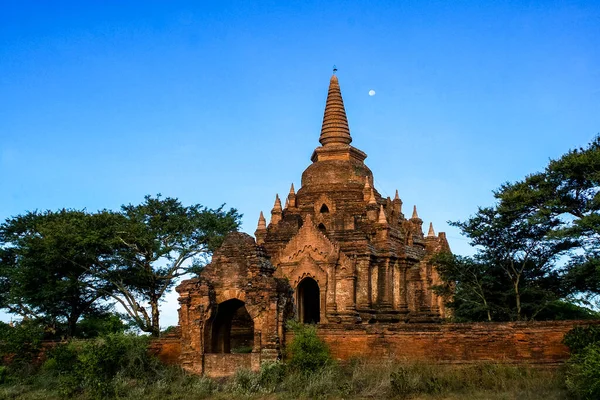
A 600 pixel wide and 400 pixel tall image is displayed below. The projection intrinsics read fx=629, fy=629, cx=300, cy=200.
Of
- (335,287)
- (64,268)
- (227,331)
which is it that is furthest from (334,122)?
(64,268)

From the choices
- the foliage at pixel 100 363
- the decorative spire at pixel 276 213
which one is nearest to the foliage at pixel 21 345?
the foliage at pixel 100 363

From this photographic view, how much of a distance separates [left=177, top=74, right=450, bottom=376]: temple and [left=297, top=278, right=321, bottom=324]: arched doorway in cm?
5

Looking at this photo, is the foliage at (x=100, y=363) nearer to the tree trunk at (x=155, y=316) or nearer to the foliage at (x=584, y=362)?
the tree trunk at (x=155, y=316)

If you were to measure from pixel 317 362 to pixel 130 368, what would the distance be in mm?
5349

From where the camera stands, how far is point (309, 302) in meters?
26.7

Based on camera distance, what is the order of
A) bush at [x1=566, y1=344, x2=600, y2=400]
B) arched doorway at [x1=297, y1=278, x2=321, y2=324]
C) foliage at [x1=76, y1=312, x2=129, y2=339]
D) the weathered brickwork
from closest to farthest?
1. bush at [x1=566, y1=344, x2=600, y2=400]
2. the weathered brickwork
3. arched doorway at [x1=297, y1=278, x2=321, y2=324]
4. foliage at [x1=76, y1=312, x2=129, y2=339]

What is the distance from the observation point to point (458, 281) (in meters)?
24.0

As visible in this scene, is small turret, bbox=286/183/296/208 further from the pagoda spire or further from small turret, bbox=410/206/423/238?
small turret, bbox=410/206/423/238

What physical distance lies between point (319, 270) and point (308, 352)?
7.20 meters

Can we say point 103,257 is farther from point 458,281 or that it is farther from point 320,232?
point 458,281

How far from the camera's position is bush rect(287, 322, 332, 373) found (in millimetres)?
Answer: 16531

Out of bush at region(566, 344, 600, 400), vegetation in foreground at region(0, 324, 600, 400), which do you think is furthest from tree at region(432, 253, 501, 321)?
bush at region(566, 344, 600, 400)

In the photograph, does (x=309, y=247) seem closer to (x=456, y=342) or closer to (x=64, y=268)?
(x=456, y=342)

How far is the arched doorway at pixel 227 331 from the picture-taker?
19094 millimetres
